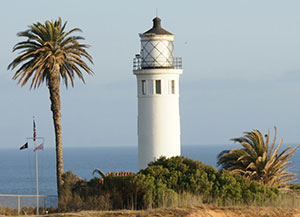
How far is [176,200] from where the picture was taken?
1001 inches

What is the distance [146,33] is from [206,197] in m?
13.4

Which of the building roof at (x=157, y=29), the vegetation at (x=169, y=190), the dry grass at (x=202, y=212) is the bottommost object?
the dry grass at (x=202, y=212)

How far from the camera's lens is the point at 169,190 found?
27516 millimetres

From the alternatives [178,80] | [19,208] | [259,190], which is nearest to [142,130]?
[178,80]

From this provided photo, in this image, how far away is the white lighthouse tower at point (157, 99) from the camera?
3853 cm

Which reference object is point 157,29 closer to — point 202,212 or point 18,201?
point 18,201

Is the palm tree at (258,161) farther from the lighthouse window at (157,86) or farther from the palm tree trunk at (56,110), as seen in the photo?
the palm tree trunk at (56,110)

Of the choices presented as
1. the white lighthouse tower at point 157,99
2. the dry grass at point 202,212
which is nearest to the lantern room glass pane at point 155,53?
the white lighthouse tower at point 157,99

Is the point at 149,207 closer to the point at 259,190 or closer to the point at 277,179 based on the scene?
the point at 259,190

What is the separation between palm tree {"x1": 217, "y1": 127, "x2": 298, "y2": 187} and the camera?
113 feet

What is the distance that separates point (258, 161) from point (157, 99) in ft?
23.9

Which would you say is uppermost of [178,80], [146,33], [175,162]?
[146,33]

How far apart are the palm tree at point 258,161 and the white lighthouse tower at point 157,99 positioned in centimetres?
413

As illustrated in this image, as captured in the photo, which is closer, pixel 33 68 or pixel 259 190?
pixel 259 190
